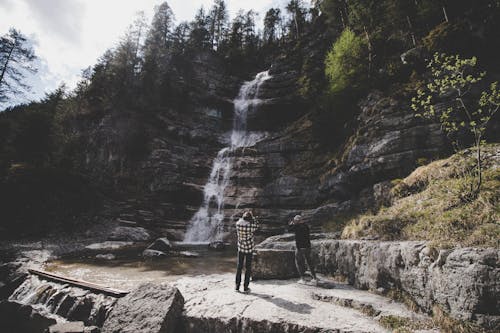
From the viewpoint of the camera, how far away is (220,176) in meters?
27.9

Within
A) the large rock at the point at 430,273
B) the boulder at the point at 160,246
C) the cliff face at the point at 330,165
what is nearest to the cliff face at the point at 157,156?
the cliff face at the point at 330,165

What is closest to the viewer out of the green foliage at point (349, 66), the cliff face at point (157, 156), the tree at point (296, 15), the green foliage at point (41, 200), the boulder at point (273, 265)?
the boulder at point (273, 265)

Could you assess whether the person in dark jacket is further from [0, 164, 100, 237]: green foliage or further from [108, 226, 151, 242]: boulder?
[0, 164, 100, 237]: green foliage

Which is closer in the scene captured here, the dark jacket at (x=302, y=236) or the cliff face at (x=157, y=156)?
the dark jacket at (x=302, y=236)

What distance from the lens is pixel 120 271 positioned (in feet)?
34.9

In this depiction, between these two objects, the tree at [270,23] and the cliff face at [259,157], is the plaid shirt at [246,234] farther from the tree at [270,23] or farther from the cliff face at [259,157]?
the tree at [270,23]

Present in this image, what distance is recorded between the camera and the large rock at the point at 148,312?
505 cm

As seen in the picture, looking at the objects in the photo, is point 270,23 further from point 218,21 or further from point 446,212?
point 446,212

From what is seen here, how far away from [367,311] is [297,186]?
59.3ft

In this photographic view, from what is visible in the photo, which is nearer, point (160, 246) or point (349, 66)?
point (160, 246)

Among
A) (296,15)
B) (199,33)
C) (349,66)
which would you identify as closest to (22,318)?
(349,66)

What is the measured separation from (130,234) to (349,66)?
23875 mm

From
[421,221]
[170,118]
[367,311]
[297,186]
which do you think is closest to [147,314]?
[367,311]

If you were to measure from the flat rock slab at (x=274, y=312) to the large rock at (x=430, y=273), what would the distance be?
0.47 metres
